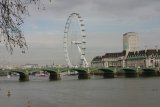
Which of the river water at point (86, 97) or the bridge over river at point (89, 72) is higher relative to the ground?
the bridge over river at point (89, 72)

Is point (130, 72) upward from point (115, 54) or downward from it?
downward

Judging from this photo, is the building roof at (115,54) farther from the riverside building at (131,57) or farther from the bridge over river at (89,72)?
the bridge over river at (89,72)

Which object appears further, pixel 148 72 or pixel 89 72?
pixel 148 72

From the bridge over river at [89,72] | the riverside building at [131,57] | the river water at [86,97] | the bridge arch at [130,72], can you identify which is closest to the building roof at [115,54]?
the riverside building at [131,57]

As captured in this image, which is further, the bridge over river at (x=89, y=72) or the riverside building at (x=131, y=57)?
the riverside building at (x=131, y=57)

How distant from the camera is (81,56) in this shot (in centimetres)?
10369

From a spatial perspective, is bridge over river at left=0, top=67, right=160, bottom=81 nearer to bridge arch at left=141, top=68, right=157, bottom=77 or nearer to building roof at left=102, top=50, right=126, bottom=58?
bridge arch at left=141, top=68, right=157, bottom=77

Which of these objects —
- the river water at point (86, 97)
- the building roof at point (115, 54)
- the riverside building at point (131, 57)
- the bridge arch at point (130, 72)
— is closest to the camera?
the river water at point (86, 97)

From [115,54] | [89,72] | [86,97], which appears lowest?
[86,97]

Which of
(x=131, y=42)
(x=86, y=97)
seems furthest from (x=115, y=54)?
(x=86, y=97)

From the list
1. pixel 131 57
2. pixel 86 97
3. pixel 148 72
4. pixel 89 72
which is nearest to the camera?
pixel 86 97

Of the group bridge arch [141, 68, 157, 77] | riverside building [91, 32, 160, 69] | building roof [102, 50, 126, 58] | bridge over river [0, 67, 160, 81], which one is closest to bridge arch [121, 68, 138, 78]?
bridge over river [0, 67, 160, 81]

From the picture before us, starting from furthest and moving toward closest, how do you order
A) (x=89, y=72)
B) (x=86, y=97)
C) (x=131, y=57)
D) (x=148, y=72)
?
(x=131, y=57), (x=148, y=72), (x=89, y=72), (x=86, y=97)

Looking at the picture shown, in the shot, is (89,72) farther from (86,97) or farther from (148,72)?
(86,97)
